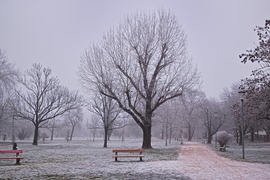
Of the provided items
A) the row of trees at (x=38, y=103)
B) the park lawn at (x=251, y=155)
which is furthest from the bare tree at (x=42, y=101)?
the park lawn at (x=251, y=155)

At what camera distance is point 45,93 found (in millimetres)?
38531

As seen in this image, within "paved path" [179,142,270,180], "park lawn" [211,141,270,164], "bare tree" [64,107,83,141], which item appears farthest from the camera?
"bare tree" [64,107,83,141]

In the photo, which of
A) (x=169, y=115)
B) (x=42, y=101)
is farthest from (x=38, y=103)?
(x=169, y=115)

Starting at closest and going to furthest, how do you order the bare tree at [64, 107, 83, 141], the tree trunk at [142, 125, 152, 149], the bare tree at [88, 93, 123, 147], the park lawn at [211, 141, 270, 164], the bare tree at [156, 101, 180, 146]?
1. the park lawn at [211, 141, 270, 164]
2. the tree trunk at [142, 125, 152, 149]
3. the bare tree at [88, 93, 123, 147]
4. the bare tree at [156, 101, 180, 146]
5. the bare tree at [64, 107, 83, 141]

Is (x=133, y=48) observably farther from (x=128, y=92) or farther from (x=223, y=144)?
(x=223, y=144)

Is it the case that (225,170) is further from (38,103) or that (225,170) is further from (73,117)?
(73,117)

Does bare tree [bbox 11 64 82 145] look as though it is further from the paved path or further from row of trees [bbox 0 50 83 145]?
the paved path

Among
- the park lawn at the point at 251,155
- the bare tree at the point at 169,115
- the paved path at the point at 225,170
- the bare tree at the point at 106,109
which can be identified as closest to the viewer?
the paved path at the point at 225,170

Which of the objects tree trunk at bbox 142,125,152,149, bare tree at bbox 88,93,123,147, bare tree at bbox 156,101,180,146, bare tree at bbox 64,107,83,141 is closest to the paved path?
tree trunk at bbox 142,125,152,149

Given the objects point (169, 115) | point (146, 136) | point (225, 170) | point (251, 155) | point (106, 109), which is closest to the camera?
point (225, 170)

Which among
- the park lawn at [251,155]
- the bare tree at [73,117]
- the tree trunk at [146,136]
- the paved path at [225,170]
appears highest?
the bare tree at [73,117]

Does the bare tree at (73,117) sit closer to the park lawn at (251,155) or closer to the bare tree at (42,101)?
the bare tree at (42,101)

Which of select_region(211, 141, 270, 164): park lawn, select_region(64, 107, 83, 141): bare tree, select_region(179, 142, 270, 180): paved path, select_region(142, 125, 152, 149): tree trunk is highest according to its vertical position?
select_region(64, 107, 83, 141): bare tree

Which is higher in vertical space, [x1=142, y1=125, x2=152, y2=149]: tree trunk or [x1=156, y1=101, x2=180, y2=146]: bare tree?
[x1=156, y1=101, x2=180, y2=146]: bare tree
